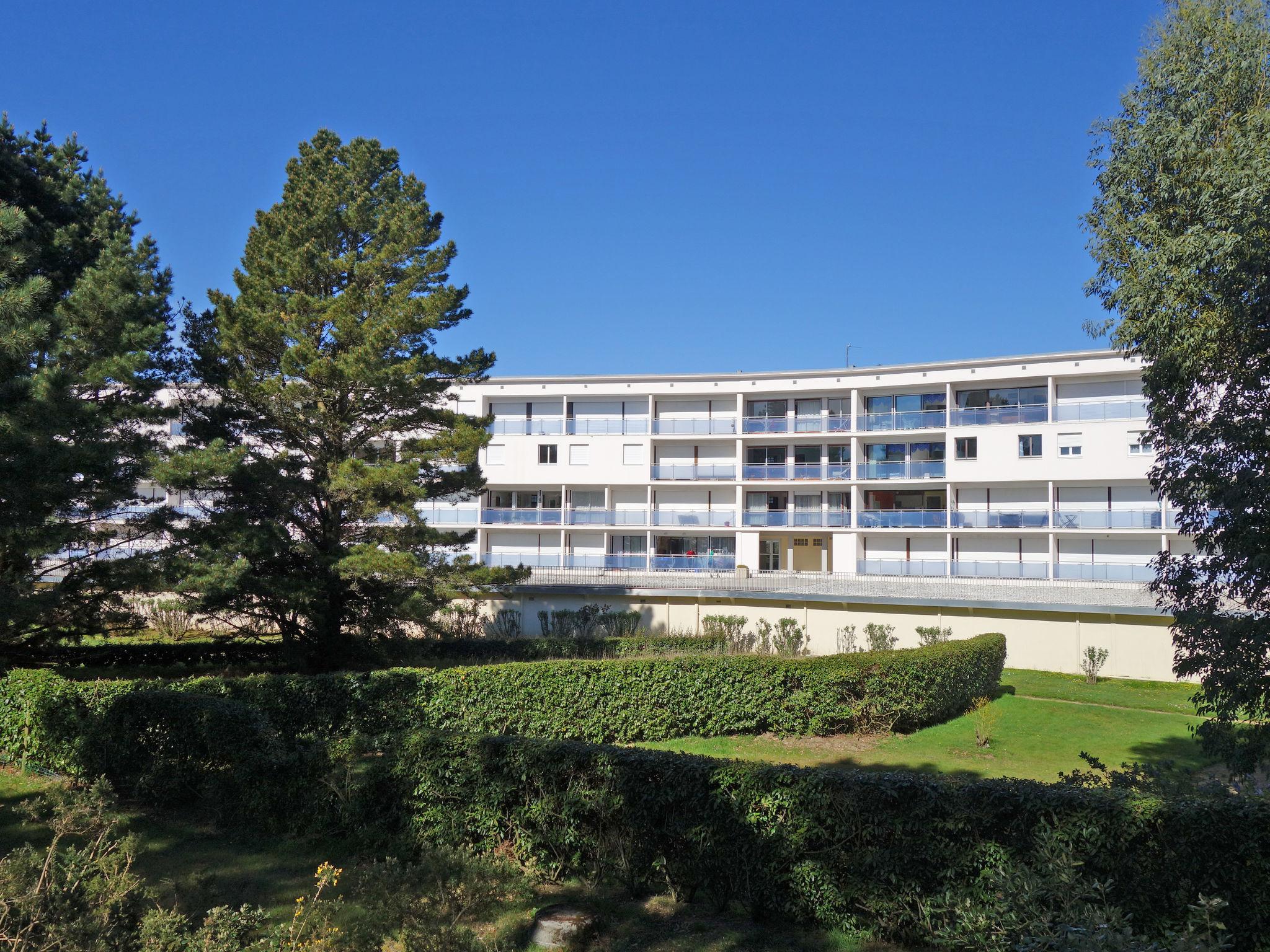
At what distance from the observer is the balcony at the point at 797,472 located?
4012 cm

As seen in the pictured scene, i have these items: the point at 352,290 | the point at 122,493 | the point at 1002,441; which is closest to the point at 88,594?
the point at 122,493

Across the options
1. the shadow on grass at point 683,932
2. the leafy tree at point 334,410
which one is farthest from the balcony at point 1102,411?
the shadow on grass at point 683,932

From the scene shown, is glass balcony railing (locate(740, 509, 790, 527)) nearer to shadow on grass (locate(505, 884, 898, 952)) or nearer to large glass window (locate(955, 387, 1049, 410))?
large glass window (locate(955, 387, 1049, 410))

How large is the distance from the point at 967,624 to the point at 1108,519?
35.2 ft

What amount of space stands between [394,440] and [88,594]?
796cm

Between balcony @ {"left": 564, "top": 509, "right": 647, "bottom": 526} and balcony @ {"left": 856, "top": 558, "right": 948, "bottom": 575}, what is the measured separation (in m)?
10.5

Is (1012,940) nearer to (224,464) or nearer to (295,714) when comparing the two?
(295,714)

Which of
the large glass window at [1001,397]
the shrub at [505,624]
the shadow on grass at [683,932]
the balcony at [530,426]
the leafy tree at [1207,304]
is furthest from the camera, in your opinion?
the balcony at [530,426]

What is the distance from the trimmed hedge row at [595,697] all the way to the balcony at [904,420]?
21679mm

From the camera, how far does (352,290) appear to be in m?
20.5

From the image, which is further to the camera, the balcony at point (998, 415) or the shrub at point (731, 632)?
the balcony at point (998, 415)

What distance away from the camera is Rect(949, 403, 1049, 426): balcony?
36.0m

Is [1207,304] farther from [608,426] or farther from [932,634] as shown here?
[608,426]

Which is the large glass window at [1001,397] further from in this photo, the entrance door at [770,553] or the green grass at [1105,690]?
the green grass at [1105,690]
